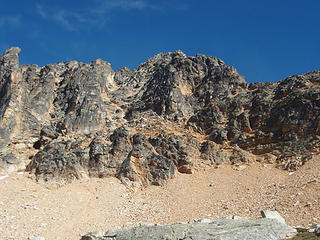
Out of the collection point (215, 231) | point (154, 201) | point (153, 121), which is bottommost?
point (215, 231)

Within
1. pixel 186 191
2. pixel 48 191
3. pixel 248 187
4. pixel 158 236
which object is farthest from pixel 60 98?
pixel 158 236

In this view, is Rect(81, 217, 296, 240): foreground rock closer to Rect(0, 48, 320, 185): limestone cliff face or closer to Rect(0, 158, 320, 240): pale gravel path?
Rect(0, 158, 320, 240): pale gravel path

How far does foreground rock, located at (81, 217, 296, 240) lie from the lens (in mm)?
18438

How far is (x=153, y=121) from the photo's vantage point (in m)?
44.8

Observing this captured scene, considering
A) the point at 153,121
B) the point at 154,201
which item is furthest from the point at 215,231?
the point at 153,121

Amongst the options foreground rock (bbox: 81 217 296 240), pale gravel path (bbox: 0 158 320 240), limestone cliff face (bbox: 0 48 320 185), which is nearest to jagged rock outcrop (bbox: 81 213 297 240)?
foreground rock (bbox: 81 217 296 240)

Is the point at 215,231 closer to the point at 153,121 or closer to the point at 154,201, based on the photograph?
the point at 154,201

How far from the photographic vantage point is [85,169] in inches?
1396

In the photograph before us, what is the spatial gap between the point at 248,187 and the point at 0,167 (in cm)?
2427

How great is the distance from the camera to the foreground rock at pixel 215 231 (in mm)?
18438

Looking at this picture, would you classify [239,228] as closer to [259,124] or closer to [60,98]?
[259,124]

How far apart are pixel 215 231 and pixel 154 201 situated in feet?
38.8

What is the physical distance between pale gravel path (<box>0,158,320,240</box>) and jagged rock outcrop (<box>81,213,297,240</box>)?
3363mm

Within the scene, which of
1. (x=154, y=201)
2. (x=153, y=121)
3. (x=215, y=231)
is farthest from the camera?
(x=153, y=121)
